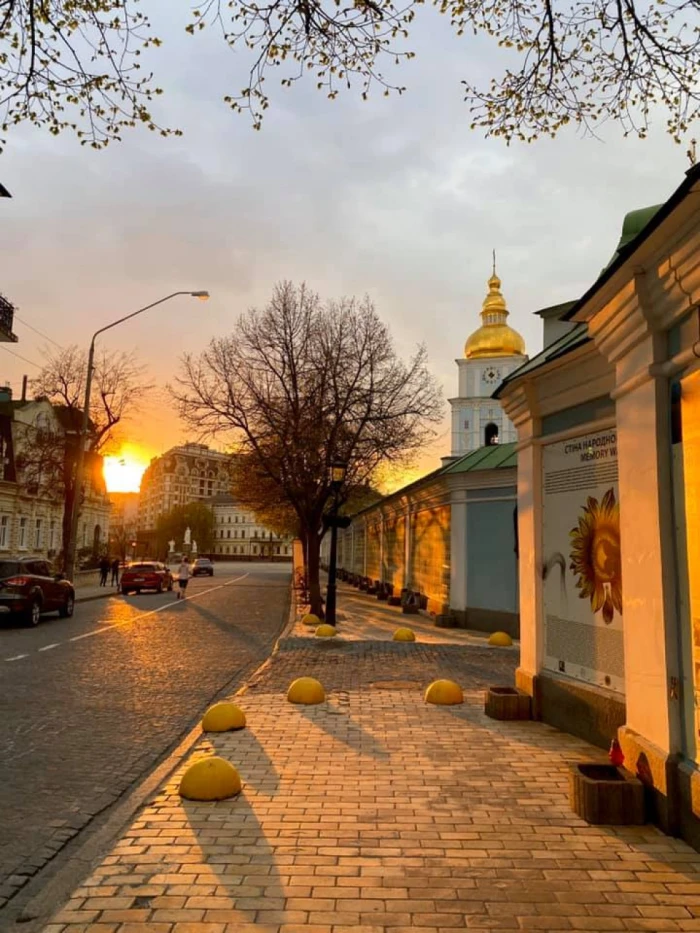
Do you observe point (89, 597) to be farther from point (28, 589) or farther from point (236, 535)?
point (236, 535)

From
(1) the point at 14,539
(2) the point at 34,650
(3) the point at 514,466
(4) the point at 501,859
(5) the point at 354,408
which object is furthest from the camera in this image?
(1) the point at 14,539

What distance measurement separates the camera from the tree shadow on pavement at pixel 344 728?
6.22 metres

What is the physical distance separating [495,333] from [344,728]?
7378 cm

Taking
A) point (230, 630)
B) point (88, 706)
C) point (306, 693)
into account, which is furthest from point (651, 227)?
point (230, 630)

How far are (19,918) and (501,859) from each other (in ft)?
8.28

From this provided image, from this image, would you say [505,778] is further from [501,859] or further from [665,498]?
[665,498]

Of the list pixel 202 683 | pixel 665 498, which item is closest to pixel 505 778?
pixel 665 498

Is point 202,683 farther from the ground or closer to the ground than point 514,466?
closer to the ground

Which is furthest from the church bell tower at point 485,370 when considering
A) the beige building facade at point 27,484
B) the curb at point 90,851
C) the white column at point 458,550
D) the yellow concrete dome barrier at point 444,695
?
the curb at point 90,851

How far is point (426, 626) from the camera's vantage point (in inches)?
703

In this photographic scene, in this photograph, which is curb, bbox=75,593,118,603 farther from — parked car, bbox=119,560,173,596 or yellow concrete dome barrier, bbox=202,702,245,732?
yellow concrete dome barrier, bbox=202,702,245,732

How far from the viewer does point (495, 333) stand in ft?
252

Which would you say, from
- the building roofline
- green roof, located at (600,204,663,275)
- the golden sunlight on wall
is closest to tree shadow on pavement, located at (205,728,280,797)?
the building roofline

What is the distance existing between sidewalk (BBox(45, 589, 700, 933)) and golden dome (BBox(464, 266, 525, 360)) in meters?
73.1
